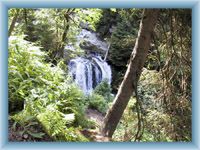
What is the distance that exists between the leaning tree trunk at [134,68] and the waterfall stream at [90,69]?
4.71 m

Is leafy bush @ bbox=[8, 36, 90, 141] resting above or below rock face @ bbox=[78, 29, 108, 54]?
below

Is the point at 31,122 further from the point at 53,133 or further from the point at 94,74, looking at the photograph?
the point at 94,74

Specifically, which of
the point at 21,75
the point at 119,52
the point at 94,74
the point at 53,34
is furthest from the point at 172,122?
the point at 94,74

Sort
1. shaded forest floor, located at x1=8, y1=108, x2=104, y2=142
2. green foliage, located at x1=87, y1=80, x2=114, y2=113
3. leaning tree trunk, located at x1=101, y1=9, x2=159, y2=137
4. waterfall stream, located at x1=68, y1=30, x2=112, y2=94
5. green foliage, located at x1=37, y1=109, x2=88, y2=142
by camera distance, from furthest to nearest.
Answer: waterfall stream, located at x1=68, y1=30, x2=112, y2=94
green foliage, located at x1=87, y1=80, x2=114, y2=113
leaning tree trunk, located at x1=101, y1=9, x2=159, y2=137
green foliage, located at x1=37, y1=109, x2=88, y2=142
shaded forest floor, located at x1=8, y1=108, x2=104, y2=142

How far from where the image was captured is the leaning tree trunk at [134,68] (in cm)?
241

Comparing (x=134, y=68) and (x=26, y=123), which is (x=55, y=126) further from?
(x=134, y=68)

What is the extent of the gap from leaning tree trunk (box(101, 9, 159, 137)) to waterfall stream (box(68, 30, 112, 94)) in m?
4.71

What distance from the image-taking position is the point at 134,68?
2447mm

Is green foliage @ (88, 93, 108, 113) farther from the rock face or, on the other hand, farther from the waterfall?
the rock face

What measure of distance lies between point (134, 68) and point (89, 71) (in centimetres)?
614

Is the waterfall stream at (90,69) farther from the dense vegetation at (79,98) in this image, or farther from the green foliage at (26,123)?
the green foliage at (26,123)

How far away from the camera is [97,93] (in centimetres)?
773

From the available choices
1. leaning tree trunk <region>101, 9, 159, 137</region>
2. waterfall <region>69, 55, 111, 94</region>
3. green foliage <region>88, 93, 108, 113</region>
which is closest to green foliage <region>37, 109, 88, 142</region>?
leaning tree trunk <region>101, 9, 159, 137</region>

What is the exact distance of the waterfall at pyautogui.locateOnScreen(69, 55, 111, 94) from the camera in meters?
7.40
